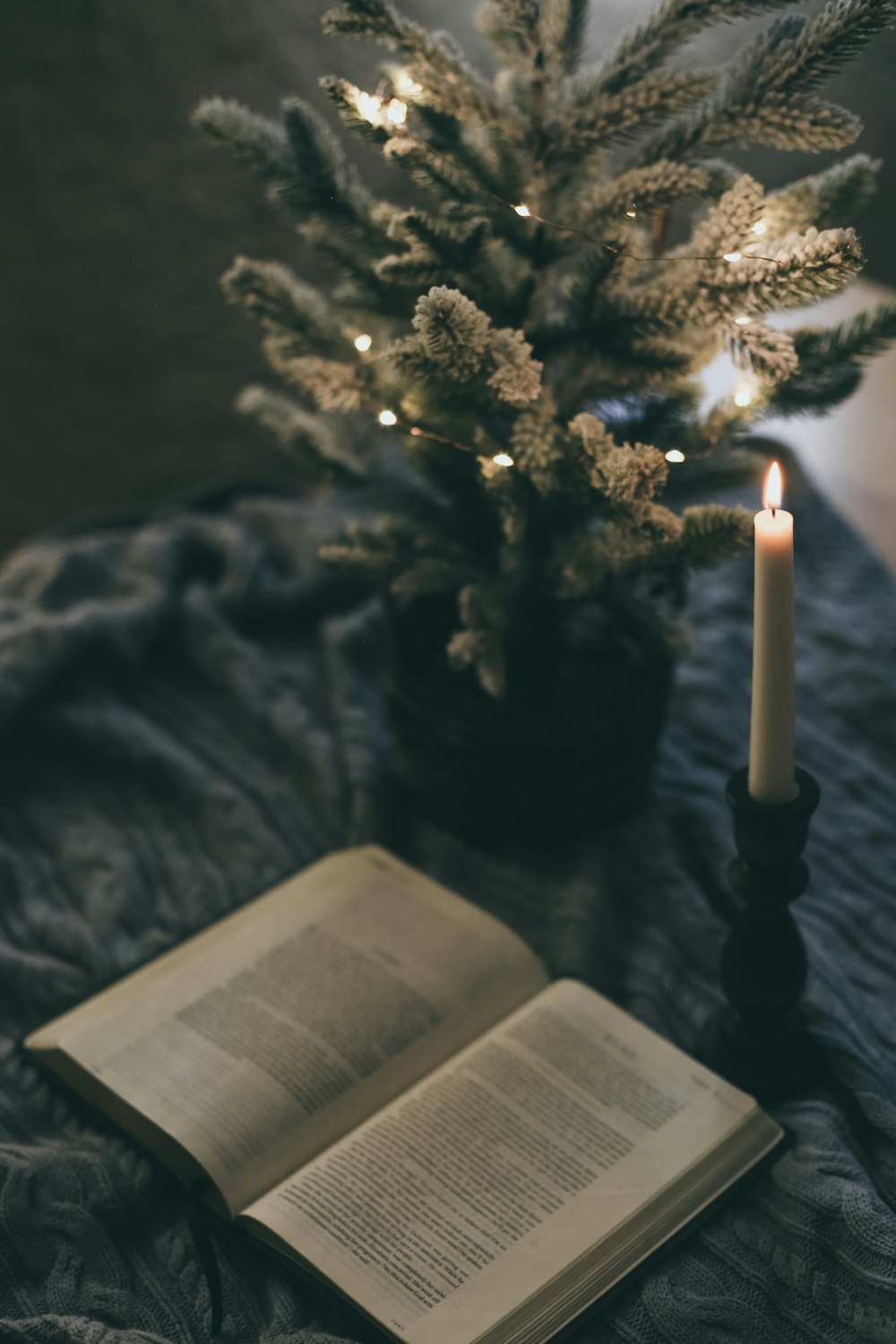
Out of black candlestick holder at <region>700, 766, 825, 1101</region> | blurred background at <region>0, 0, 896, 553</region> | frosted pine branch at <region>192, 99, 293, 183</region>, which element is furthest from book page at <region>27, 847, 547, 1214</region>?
blurred background at <region>0, 0, 896, 553</region>

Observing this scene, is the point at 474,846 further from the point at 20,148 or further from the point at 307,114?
the point at 20,148

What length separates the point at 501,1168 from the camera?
702 millimetres

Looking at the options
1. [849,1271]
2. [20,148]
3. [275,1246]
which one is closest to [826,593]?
[849,1271]

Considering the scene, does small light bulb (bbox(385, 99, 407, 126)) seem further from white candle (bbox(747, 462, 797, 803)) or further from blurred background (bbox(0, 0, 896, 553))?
blurred background (bbox(0, 0, 896, 553))

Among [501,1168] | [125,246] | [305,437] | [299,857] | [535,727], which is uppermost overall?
[125,246]

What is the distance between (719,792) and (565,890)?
0.54 feet

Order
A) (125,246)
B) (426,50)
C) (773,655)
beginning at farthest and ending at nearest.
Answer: (125,246) < (426,50) < (773,655)

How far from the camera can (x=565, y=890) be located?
2.98 ft

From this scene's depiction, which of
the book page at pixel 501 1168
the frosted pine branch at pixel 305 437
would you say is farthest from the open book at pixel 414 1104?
the frosted pine branch at pixel 305 437

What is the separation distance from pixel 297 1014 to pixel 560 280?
0.55 m

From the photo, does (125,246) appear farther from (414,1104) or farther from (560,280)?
(414,1104)

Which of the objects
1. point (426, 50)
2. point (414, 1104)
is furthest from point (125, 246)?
point (414, 1104)

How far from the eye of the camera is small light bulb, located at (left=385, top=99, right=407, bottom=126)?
716 millimetres

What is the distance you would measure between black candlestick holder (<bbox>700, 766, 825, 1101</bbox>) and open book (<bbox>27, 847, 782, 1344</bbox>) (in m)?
0.03
